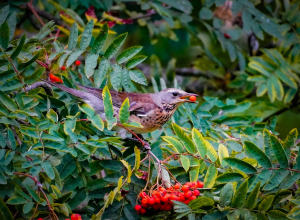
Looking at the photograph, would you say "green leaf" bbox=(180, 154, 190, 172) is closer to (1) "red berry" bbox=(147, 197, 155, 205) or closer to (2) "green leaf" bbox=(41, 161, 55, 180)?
(1) "red berry" bbox=(147, 197, 155, 205)

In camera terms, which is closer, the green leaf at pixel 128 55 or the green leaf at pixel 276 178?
the green leaf at pixel 276 178

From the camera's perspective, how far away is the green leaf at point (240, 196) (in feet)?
5.99

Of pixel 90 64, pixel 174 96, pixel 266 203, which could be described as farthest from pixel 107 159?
pixel 174 96

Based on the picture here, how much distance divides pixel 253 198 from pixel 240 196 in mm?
72

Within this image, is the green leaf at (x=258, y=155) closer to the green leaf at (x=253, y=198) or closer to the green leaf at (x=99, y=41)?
the green leaf at (x=253, y=198)

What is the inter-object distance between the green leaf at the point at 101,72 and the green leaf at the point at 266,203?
4.65 ft

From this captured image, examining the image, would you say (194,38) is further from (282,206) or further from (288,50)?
(282,206)

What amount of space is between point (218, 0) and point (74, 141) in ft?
10.1

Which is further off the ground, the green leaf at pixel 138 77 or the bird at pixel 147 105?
the green leaf at pixel 138 77

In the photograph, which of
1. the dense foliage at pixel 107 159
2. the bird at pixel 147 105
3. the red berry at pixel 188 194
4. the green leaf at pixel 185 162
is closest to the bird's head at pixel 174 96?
the bird at pixel 147 105

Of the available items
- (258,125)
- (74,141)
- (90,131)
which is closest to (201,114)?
(258,125)

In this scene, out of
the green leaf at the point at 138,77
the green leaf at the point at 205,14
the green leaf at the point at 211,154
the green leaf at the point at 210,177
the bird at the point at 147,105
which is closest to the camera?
the green leaf at the point at 210,177

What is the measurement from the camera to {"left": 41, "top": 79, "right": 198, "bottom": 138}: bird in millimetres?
3062

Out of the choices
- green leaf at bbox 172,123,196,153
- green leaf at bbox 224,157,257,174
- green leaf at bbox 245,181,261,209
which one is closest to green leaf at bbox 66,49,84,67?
green leaf at bbox 172,123,196,153
